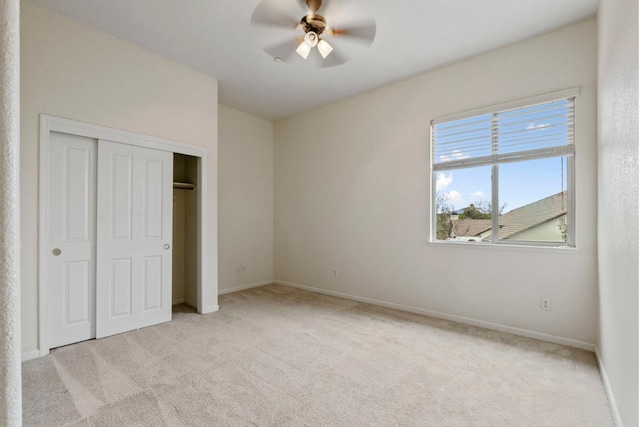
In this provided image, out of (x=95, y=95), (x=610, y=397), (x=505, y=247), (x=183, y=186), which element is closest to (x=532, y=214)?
(x=505, y=247)

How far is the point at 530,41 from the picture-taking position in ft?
10.5

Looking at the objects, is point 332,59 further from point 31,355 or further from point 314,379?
point 31,355

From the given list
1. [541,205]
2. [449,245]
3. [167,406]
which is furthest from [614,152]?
[167,406]

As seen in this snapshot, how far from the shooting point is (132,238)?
3414 mm

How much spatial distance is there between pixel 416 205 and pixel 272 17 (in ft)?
8.65

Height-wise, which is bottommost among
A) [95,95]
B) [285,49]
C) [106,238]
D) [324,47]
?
[106,238]

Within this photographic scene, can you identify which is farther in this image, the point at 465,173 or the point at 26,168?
the point at 465,173

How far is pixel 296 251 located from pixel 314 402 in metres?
3.44

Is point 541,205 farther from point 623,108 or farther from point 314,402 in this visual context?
point 314,402

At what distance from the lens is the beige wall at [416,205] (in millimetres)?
2949

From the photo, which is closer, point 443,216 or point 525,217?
point 525,217

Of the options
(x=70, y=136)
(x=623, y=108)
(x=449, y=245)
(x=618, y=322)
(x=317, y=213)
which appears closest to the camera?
(x=623, y=108)

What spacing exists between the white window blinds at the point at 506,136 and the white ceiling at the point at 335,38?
2.40 ft

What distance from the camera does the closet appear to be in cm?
433
